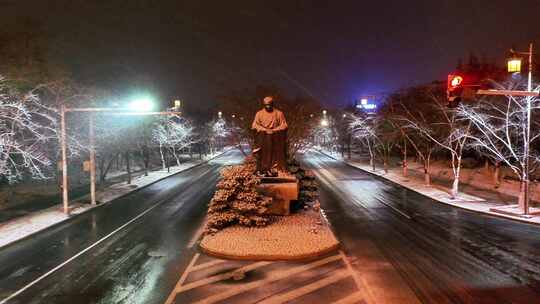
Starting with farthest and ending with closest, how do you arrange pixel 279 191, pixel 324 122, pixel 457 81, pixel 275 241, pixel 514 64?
pixel 324 122, pixel 514 64, pixel 279 191, pixel 275 241, pixel 457 81

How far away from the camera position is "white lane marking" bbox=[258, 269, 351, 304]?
10.5 meters

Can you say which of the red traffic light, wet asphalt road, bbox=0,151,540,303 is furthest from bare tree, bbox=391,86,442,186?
the red traffic light

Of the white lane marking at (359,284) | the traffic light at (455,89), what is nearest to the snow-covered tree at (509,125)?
the traffic light at (455,89)

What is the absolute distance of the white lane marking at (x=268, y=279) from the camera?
1077 centimetres

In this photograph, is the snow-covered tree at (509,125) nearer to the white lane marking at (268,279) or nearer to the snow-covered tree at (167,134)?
the white lane marking at (268,279)

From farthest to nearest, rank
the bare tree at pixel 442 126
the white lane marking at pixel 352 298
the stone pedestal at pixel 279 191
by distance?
the bare tree at pixel 442 126, the stone pedestal at pixel 279 191, the white lane marking at pixel 352 298

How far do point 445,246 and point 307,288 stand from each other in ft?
23.0

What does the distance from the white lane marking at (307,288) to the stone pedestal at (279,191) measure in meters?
6.05

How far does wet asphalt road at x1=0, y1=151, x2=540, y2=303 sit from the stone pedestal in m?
2.36

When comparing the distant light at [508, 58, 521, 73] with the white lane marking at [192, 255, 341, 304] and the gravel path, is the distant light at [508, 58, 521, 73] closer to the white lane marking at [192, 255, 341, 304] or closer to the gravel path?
the gravel path

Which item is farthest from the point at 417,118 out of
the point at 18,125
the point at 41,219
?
the point at 18,125

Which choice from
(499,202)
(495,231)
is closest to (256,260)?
(495,231)

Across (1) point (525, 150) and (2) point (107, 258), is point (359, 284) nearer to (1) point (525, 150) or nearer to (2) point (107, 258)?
(2) point (107, 258)

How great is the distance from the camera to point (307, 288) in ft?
37.1
